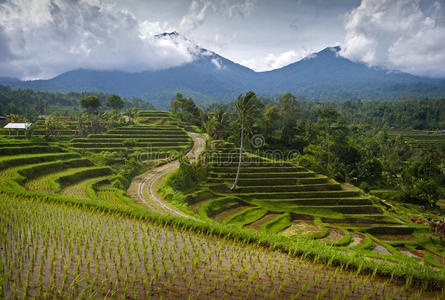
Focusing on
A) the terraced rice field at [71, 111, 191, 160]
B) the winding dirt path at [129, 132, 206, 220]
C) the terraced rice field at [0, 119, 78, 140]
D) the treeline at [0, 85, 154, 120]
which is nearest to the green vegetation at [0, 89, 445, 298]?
the terraced rice field at [71, 111, 191, 160]

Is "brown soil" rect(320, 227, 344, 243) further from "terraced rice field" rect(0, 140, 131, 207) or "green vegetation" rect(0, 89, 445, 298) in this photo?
"terraced rice field" rect(0, 140, 131, 207)

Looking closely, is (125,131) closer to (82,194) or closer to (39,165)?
(39,165)

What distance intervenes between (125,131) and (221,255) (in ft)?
142

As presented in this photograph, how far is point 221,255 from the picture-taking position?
8867 mm

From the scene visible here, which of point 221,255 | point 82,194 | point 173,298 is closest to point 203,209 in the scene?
point 82,194

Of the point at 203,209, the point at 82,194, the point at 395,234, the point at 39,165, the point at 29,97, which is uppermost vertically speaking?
the point at 29,97

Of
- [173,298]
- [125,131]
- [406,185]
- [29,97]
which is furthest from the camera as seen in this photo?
[29,97]

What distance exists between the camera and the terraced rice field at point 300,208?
20156mm

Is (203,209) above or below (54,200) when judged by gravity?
below

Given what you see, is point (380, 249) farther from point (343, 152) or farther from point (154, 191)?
point (343, 152)

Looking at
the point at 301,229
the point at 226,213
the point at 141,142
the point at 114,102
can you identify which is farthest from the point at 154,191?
the point at 114,102

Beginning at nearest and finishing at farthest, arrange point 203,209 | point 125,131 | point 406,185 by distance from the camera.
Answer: point 203,209 < point 406,185 < point 125,131

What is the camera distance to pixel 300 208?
25.0 metres

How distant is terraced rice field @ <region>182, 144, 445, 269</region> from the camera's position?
794 inches
